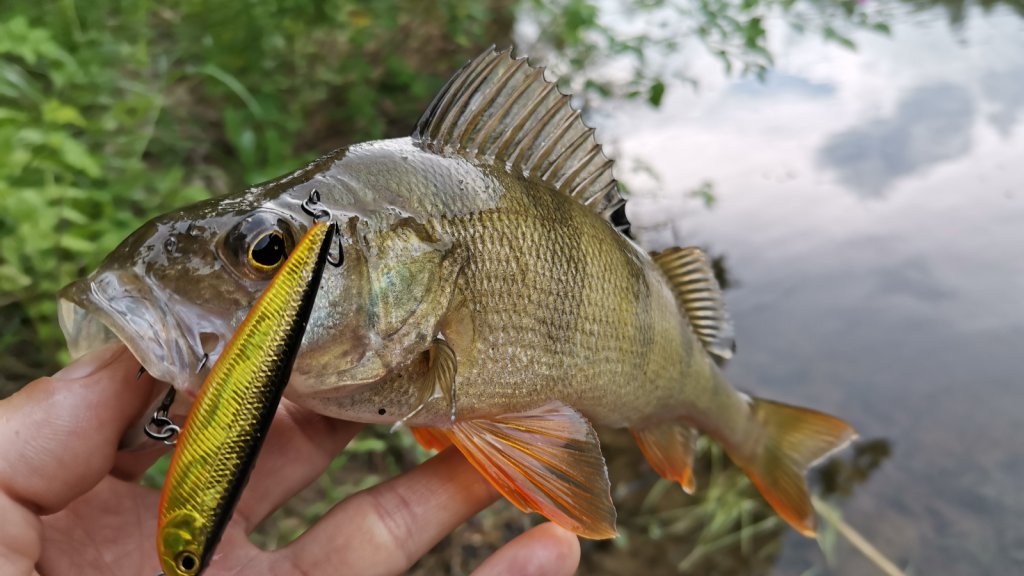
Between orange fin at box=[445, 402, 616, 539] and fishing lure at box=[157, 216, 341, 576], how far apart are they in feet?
1.98

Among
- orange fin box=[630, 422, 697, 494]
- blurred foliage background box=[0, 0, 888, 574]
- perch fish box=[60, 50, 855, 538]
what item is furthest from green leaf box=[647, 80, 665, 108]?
orange fin box=[630, 422, 697, 494]

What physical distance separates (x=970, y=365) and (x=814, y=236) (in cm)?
139

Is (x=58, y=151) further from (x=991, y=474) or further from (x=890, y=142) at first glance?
(x=890, y=142)

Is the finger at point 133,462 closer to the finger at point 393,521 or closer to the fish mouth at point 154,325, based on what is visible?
the finger at point 393,521

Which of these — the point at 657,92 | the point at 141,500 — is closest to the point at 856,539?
the point at 657,92

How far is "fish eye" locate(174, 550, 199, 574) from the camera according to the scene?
871mm

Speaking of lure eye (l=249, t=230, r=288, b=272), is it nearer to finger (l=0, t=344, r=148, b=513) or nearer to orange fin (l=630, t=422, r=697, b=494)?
finger (l=0, t=344, r=148, b=513)

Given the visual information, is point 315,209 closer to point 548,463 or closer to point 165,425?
point 165,425

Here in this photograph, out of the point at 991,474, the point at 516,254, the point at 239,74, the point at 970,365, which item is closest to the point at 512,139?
the point at 516,254

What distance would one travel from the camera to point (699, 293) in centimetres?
198

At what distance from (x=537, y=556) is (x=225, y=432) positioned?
97 cm

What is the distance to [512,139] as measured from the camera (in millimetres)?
1594

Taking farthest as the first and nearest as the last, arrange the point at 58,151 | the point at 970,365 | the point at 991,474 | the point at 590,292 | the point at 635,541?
the point at 970,365
the point at 991,474
the point at 635,541
the point at 58,151
the point at 590,292

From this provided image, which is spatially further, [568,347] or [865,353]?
[865,353]
